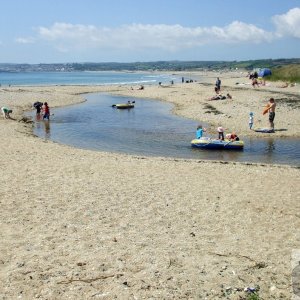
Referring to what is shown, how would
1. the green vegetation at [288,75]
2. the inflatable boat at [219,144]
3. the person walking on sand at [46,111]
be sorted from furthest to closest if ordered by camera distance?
the green vegetation at [288,75]
the person walking on sand at [46,111]
the inflatable boat at [219,144]

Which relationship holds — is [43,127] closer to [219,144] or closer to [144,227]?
[219,144]

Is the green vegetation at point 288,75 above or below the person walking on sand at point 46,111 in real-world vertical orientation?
above

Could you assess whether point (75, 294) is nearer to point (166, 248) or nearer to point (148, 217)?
point (166, 248)

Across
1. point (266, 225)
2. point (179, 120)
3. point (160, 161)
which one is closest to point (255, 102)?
point (179, 120)

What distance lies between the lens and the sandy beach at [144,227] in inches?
302

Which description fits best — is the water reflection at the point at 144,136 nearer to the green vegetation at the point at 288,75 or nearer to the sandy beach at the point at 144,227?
the sandy beach at the point at 144,227

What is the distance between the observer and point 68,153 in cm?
2091

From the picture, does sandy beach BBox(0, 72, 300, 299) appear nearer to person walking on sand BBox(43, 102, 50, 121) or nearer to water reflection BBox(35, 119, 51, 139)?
water reflection BBox(35, 119, 51, 139)

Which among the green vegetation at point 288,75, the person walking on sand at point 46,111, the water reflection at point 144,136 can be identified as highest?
the green vegetation at point 288,75

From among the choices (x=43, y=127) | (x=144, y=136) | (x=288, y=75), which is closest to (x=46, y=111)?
(x=43, y=127)

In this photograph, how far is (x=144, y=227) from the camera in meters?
10.7

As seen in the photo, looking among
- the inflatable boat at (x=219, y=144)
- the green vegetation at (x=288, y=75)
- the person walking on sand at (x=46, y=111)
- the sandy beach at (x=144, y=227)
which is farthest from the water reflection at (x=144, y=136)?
the green vegetation at (x=288, y=75)

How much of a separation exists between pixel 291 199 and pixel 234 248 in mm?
4828

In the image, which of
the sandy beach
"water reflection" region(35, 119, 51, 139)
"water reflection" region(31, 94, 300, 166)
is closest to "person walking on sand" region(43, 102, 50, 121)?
"water reflection" region(35, 119, 51, 139)
